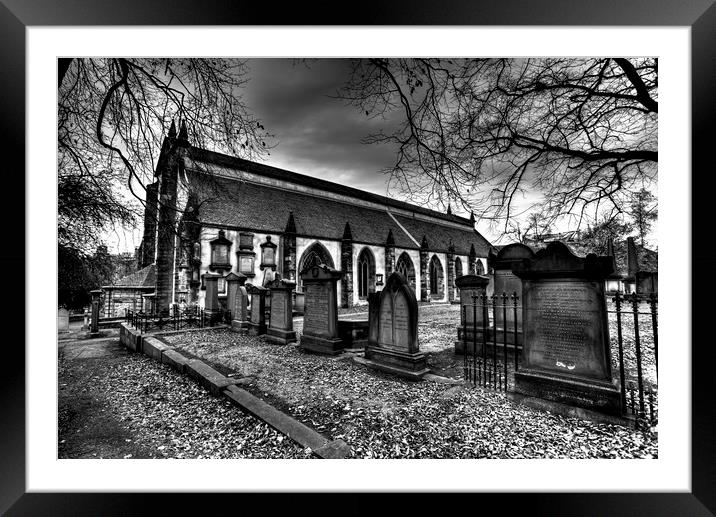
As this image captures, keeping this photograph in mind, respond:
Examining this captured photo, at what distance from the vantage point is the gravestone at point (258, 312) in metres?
8.38

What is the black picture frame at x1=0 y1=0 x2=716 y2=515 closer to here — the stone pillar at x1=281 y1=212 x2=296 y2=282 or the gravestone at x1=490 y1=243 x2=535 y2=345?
the gravestone at x1=490 y1=243 x2=535 y2=345

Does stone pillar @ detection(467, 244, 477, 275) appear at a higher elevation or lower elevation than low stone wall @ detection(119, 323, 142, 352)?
higher

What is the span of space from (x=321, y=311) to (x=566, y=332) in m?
4.48

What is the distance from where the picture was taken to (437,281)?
24734mm

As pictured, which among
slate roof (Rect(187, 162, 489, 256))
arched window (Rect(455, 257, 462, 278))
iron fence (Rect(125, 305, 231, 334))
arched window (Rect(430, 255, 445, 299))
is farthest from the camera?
arched window (Rect(455, 257, 462, 278))

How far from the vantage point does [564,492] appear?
7.02ft

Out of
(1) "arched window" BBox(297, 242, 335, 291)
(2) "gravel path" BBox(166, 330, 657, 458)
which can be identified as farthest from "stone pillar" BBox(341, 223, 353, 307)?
(2) "gravel path" BBox(166, 330, 657, 458)

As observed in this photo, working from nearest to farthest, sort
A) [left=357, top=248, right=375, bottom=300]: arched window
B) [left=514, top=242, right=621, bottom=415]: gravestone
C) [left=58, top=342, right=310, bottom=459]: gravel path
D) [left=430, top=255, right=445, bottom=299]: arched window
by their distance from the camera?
[left=58, top=342, right=310, bottom=459]: gravel path
[left=514, top=242, right=621, bottom=415]: gravestone
[left=357, top=248, right=375, bottom=300]: arched window
[left=430, top=255, right=445, bottom=299]: arched window

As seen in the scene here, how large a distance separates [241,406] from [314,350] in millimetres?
3073

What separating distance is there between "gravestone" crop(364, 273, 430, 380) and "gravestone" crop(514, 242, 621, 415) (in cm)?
152

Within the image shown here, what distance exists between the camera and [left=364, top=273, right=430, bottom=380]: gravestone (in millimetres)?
4504

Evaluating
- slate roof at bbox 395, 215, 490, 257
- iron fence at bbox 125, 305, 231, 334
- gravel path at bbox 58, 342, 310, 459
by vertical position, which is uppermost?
slate roof at bbox 395, 215, 490, 257

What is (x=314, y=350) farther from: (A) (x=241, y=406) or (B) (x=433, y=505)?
(B) (x=433, y=505)
